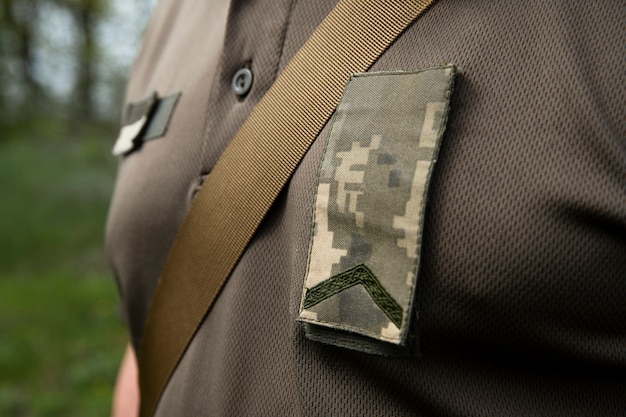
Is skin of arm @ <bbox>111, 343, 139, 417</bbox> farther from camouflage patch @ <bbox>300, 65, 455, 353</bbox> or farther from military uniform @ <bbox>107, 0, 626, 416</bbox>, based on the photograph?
camouflage patch @ <bbox>300, 65, 455, 353</bbox>

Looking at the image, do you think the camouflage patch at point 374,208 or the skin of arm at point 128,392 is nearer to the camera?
the camouflage patch at point 374,208

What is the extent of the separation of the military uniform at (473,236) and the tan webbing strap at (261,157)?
4cm

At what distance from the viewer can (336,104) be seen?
92 centimetres

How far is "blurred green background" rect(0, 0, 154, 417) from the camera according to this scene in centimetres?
430

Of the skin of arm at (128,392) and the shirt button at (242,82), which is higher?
the shirt button at (242,82)

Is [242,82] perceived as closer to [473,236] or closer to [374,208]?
[374,208]

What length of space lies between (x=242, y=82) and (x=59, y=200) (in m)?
7.80

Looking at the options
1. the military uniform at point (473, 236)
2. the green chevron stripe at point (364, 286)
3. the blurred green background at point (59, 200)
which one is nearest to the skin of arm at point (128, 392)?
the military uniform at point (473, 236)

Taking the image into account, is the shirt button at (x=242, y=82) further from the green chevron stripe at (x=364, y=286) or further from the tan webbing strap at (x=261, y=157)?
the green chevron stripe at (x=364, y=286)

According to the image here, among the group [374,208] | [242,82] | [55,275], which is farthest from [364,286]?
[55,275]

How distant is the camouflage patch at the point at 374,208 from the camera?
2.60 feet

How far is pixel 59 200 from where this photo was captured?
825 cm

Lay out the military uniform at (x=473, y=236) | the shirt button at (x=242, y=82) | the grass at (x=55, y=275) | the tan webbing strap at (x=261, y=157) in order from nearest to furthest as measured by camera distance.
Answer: the military uniform at (x=473, y=236) < the tan webbing strap at (x=261, y=157) < the shirt button at (x=242, y=82) < the grass at (x=55, y=275)

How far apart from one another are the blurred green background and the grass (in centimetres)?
1
